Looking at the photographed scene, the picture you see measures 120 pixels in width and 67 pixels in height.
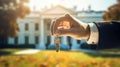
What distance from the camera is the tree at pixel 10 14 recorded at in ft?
85.5

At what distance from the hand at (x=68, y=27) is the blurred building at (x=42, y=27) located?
4130 centimetres

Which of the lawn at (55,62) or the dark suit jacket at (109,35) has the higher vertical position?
the dark suit jacket at (109,35)

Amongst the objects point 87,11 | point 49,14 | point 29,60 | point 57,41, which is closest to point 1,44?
point 49,14

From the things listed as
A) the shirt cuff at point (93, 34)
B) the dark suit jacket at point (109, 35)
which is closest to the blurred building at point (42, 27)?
the shirt cuff at point (93, 34)

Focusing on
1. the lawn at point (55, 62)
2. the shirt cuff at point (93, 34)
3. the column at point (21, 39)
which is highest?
the shirt cuff at point (93, 34)

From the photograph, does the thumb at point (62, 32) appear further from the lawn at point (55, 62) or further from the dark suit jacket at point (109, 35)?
the lawn at point (55, 62)

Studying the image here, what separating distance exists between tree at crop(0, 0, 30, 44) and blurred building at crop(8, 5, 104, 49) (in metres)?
16.0

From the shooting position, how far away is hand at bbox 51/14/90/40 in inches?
61.4

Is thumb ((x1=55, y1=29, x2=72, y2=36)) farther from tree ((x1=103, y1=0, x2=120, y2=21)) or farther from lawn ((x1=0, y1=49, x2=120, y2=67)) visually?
tree ((x1=103, y1=0, x2=120, y2=21))

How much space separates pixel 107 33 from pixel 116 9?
27.1 metres

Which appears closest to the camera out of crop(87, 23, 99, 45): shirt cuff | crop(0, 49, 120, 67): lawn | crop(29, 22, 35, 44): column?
crop(87, 23, 99, 45): shirt cuff

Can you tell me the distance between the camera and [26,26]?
4719cm

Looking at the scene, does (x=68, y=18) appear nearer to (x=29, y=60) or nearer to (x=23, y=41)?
(x=29, y=60)

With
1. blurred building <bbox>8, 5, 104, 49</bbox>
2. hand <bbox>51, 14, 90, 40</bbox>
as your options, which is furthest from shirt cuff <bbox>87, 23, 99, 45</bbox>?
blurred building <bbox>8, 5, 104, 49</bbox>
